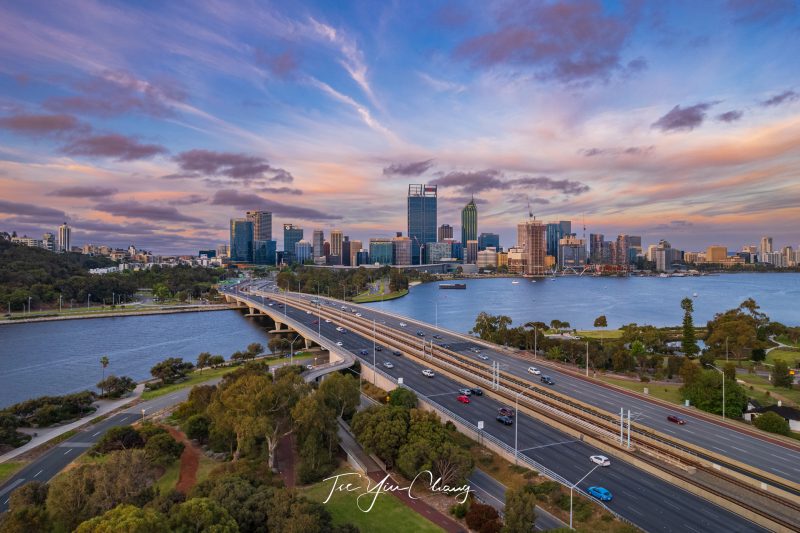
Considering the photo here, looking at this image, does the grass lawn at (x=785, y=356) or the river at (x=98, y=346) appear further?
the grass lawn at (x=785, y=356)

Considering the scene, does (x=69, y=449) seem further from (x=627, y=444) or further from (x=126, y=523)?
(x=627, y=444)

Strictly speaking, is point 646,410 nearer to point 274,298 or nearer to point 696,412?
point 696,412

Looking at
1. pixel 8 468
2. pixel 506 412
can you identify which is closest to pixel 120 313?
pixel 8 468

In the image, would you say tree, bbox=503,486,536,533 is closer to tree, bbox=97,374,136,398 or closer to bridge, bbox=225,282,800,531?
bridge, bbox=225,282,800,531

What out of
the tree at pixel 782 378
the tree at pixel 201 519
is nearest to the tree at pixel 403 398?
the tree at pixel 201 519

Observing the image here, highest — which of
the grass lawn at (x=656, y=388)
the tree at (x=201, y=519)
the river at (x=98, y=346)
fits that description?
the tree at (x=201, y=519)

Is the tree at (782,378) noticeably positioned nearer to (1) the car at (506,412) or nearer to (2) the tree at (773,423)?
(2) the tree at (773,423)

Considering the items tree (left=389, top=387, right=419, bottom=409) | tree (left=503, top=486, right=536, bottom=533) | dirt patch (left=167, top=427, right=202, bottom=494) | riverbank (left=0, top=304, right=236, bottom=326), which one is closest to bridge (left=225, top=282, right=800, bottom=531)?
tree (left=389, top=387, right=419, bottom=409)
